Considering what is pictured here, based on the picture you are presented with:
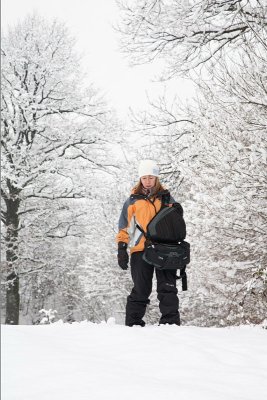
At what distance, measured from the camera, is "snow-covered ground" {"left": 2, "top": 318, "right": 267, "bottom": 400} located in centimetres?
171

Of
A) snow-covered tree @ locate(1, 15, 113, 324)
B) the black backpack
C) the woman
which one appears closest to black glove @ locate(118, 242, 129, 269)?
the woman

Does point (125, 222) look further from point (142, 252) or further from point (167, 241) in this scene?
point (167, 241)

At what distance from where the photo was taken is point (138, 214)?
4.30 m

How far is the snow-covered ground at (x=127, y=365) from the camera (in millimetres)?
1712

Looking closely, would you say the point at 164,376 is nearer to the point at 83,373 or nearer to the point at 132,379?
the point at 132,379

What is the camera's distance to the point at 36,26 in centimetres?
1223

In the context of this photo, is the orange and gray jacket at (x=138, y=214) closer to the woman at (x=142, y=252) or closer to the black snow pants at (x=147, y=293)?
the woman at (x=142, y=252)

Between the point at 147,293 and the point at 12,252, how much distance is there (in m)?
8.46

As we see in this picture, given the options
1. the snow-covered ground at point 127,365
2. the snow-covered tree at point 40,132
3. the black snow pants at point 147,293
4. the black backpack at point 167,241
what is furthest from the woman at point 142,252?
the snow-covered tree at point 40,132

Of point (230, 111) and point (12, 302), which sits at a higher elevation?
point (230, 111)

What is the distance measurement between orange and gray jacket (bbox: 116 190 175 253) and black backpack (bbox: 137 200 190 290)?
0.07 metres

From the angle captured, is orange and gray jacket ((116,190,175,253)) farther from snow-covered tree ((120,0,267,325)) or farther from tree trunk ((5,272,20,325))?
tree trunk ((5,272,20,325))

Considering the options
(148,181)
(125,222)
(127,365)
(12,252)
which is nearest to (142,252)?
(125,222)

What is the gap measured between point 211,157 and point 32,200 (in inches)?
380
